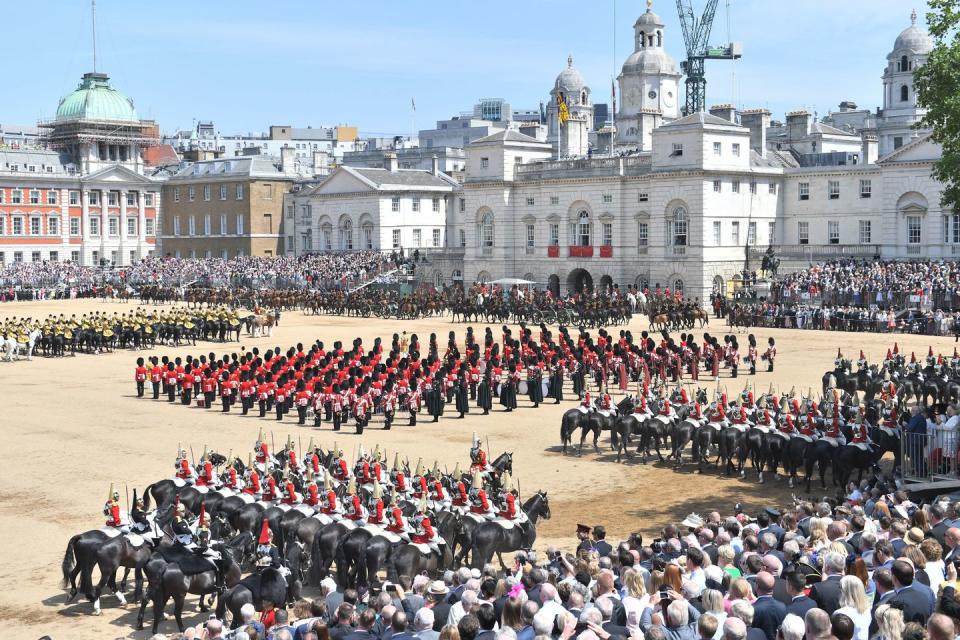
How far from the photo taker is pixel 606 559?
11016 mm

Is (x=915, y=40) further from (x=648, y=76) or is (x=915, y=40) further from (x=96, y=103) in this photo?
(x=96, y=103)

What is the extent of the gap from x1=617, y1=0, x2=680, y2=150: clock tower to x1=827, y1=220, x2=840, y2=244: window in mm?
22362

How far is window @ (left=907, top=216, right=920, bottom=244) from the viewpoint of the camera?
52906 millimetres

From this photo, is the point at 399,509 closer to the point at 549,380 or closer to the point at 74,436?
the point at 74,436

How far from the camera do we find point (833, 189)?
58125 millimetres

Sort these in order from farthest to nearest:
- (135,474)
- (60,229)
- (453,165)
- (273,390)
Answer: (453,165), (60,229), (273,390), (135,474)

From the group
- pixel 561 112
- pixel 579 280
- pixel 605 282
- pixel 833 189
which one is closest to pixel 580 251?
pixel 605 282

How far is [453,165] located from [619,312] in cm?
5165

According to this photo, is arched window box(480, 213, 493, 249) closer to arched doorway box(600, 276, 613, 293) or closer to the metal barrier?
arched doorway box(600, 276, 613, 293)

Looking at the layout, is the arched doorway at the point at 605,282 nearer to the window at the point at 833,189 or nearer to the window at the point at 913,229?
the window at the point at 833,189

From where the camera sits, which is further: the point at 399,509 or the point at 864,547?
the point at 399,509

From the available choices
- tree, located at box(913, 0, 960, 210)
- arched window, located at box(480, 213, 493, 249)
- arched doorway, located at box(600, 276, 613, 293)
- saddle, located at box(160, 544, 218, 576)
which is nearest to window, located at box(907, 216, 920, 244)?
arched doorway, located at box(600, 276, 613, 293)

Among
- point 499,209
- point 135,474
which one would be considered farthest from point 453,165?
point 135,474

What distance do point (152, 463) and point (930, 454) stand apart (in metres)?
14.2
